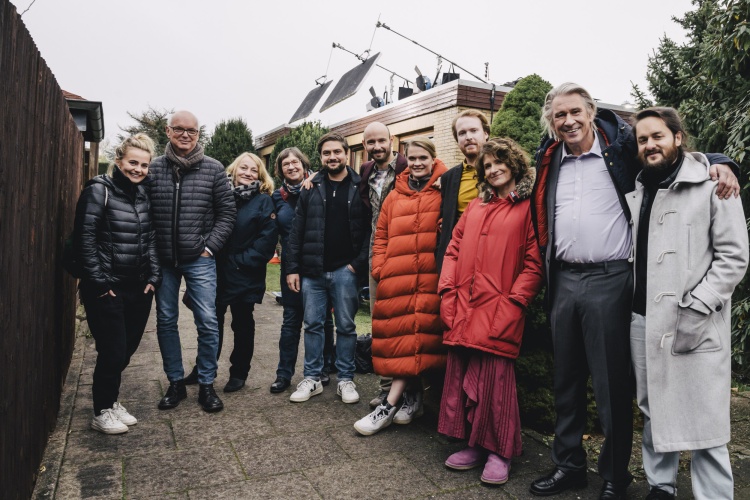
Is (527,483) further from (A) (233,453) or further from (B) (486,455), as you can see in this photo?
(A) (233,453)

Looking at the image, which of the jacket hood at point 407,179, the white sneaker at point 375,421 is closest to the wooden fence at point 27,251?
the white sneaker at point 375,421

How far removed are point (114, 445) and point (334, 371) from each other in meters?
2.17

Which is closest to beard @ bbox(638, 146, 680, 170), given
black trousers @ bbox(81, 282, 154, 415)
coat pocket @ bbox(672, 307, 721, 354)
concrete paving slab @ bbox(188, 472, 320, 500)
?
coat pocket @ bbox(672, 307, 721, 354)

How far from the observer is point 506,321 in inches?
122

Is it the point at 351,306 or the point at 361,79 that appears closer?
the point at 351,306

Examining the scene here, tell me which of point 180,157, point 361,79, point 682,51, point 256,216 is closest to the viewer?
point 180,157

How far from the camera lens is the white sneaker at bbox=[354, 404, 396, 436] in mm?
3758

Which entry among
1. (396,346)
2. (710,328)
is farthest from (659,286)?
(396,346)

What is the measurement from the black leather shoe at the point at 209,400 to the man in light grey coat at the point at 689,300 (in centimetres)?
293

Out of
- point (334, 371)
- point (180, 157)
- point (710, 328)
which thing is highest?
point (180, 157)

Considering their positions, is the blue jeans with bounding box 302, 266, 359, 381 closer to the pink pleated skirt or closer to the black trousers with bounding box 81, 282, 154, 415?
the black trousers with bounding box 81, 282, 154, 415

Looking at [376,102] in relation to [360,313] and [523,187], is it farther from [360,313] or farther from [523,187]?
[523,187]

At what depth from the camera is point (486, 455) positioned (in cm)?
338

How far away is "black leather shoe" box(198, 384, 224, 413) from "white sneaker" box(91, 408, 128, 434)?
2.02ft
